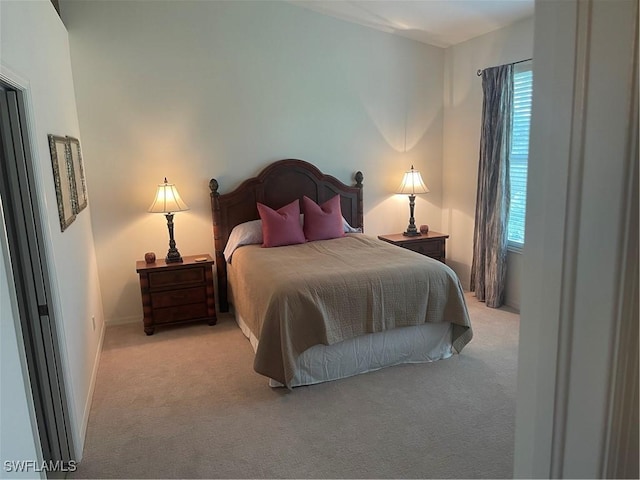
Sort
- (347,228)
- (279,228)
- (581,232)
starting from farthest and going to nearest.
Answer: (347,228)
(279,228)
(581,232)

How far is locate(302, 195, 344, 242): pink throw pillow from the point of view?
444 centimetres

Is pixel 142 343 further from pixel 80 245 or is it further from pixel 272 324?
pixel 272 324

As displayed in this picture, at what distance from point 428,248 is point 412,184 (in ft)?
2.34

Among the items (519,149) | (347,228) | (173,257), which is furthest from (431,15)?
(173,257)

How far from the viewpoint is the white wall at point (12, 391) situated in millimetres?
1372

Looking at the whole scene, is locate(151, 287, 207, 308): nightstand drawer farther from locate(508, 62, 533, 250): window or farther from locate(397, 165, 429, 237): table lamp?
locate(508, 62, 533, 250): window

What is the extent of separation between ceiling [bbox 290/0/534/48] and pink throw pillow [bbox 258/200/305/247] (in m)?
2.05

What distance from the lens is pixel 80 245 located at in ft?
11.0

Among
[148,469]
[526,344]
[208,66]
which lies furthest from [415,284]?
[208,66]

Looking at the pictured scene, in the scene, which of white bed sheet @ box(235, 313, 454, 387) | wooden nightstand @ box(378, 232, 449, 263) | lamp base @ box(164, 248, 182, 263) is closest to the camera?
→ white bed sheet @ box(235, 313, 454, 387)

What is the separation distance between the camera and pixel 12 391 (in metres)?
1.45

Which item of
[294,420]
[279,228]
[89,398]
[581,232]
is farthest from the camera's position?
[279,228]

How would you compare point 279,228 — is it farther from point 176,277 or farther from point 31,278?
point 31,278

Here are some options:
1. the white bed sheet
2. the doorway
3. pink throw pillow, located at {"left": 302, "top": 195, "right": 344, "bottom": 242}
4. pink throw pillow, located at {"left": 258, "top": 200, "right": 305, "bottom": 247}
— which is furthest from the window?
the doorway
